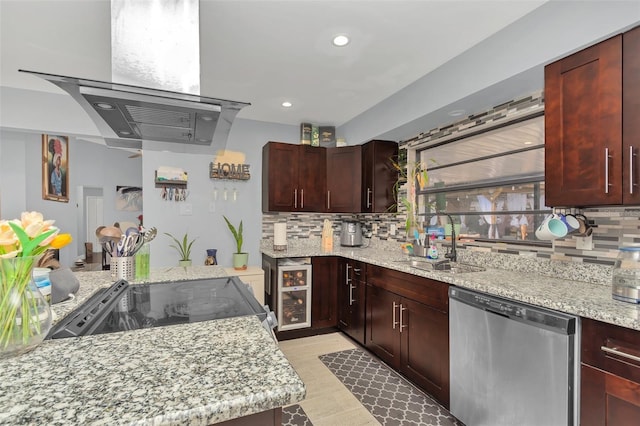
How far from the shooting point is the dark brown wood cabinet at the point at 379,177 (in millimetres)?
3549

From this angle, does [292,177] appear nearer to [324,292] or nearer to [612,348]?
[324,292]

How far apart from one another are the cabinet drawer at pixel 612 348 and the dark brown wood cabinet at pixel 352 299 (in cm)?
185

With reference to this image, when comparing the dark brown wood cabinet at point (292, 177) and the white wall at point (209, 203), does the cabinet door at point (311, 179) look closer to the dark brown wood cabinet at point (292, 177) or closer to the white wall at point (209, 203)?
the dark brown wood cabinet at point (292, 177)

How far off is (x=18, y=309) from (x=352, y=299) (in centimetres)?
275

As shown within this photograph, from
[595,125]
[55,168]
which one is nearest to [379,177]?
[595,125]

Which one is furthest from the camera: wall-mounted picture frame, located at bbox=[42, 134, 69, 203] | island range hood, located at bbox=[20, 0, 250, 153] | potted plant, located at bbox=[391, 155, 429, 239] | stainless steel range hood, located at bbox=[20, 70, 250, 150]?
wall-mounted picture frame, located at bbox=[42, 134, 69, 203]

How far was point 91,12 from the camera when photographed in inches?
73.7

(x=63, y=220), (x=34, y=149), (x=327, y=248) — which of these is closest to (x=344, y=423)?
(x=327, y=248)

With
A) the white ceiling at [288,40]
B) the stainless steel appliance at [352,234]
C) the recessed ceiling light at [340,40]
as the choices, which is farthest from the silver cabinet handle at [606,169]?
the stainless steel appliance at [352,234]

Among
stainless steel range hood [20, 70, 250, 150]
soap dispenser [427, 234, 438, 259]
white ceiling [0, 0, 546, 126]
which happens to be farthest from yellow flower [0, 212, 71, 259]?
soap dispenser [427, 234, 438, 259]

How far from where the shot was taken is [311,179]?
3.87m

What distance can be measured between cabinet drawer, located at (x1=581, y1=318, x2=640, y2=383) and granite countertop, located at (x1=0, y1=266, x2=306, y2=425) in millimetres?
1303

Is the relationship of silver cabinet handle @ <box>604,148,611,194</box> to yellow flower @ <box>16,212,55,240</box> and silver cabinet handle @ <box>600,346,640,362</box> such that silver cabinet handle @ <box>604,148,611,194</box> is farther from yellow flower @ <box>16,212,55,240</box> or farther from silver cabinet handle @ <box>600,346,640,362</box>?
yellow flower @ <box>16,212,55,240</box>

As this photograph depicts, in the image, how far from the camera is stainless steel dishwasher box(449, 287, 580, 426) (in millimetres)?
1365
